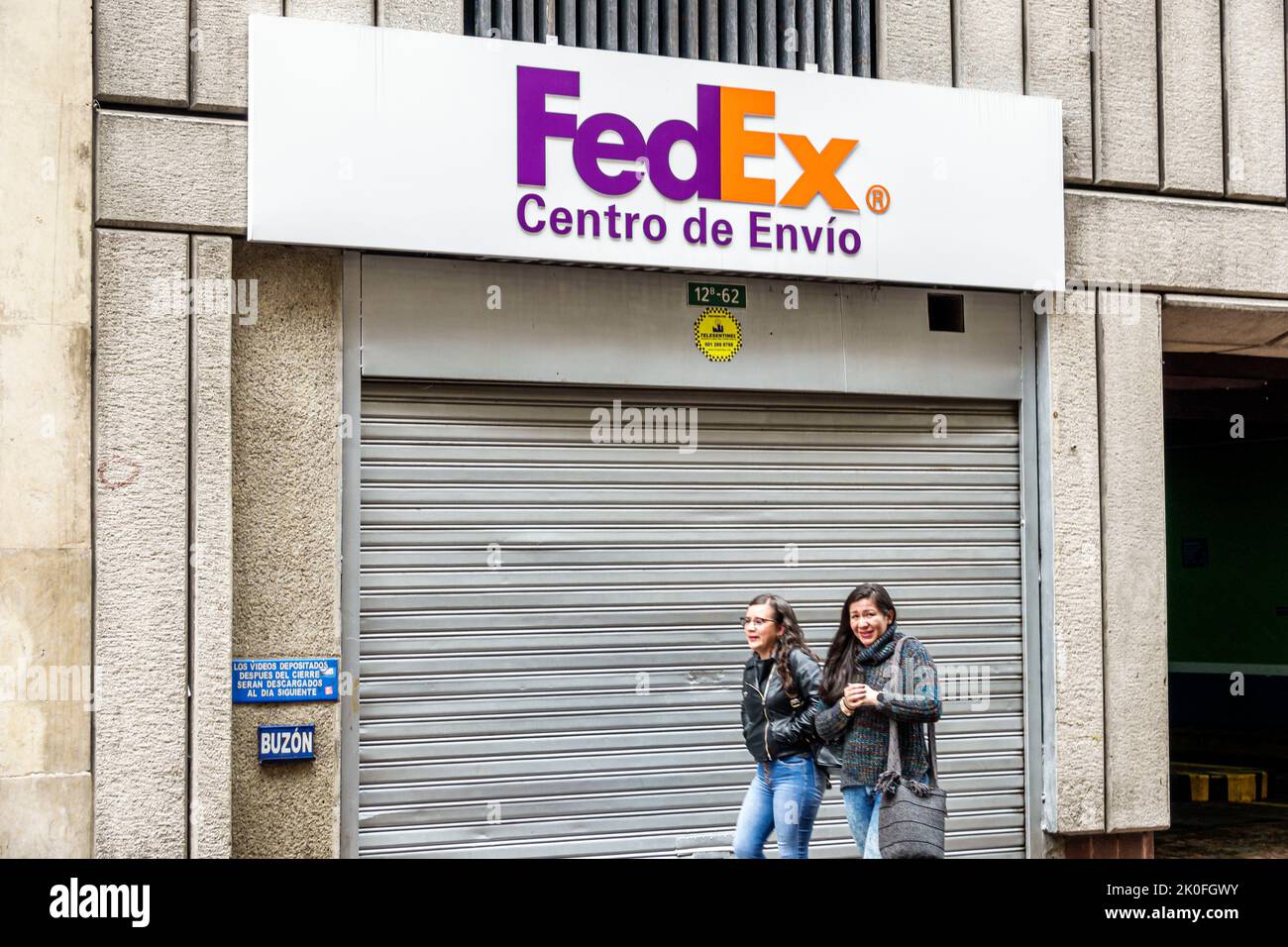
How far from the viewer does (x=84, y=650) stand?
6930mm

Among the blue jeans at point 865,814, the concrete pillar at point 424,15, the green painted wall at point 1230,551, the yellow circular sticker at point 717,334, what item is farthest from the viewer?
the green painted wall at point 1230,551

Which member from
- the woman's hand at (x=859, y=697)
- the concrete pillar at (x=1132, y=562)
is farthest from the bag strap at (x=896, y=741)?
the concrete pillar at (x=1132, y=562)

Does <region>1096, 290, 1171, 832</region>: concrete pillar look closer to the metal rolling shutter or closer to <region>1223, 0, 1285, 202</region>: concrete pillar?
the metal rolling shutter

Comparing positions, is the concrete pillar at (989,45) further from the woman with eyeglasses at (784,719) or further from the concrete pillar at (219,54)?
the concrete pillar at (219,54)

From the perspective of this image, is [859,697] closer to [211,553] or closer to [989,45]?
[211,553]

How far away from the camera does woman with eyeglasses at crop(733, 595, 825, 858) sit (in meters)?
7.03

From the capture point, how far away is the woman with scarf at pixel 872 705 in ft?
21.9

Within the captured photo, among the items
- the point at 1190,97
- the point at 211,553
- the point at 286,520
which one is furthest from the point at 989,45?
the point at 211,553

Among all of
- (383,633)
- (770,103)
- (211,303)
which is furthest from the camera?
(770,103)

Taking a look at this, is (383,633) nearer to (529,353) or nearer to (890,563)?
(529,353)

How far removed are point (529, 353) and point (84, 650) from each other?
2794 mm

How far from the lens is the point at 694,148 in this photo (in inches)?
322

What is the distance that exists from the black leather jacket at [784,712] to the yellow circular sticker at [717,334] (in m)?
2.10
